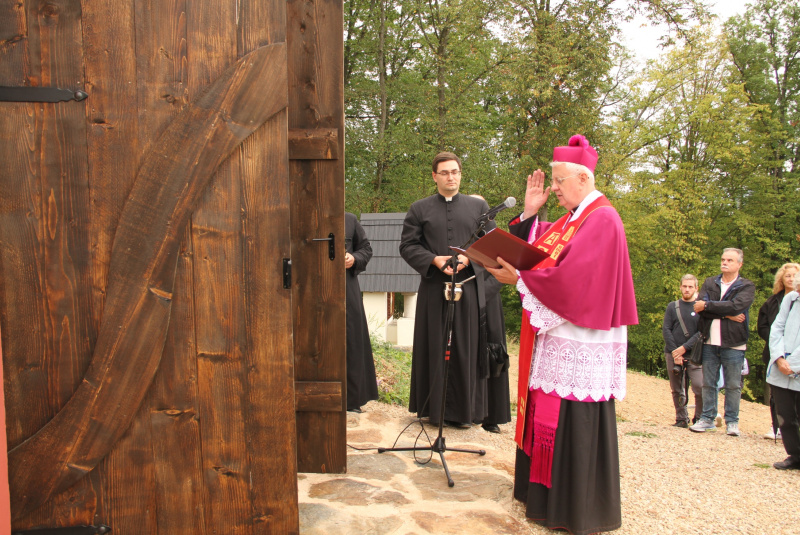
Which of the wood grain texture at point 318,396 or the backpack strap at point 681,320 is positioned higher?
the wood grain texture at point 318,396

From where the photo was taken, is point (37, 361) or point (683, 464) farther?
point (683, 464)

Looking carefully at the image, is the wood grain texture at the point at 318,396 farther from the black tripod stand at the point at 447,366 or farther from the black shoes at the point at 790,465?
the black shoes at the point at 790,465

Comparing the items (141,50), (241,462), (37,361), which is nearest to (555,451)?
(241,462)

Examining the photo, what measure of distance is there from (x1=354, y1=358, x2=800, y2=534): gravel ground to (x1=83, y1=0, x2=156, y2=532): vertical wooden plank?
2.12 meters

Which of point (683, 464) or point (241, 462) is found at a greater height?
point (241, 462)

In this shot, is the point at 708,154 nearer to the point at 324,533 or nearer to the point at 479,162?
the point at 479,162

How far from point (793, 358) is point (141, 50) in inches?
226

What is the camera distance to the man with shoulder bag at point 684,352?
26.0 ft

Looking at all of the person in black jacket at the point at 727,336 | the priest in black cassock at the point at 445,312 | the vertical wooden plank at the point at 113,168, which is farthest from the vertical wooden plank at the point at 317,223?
the person in black jacket at the point at 727,336

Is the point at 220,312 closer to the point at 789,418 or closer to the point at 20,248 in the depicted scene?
the point at 20,248

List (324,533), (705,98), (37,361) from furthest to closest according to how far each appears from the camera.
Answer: (705,98) → (324,533) → (37,361)

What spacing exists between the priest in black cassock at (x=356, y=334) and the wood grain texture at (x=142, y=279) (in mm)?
3259

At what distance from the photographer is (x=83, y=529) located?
2.52m

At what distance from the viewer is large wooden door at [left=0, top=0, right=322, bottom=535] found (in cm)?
247
